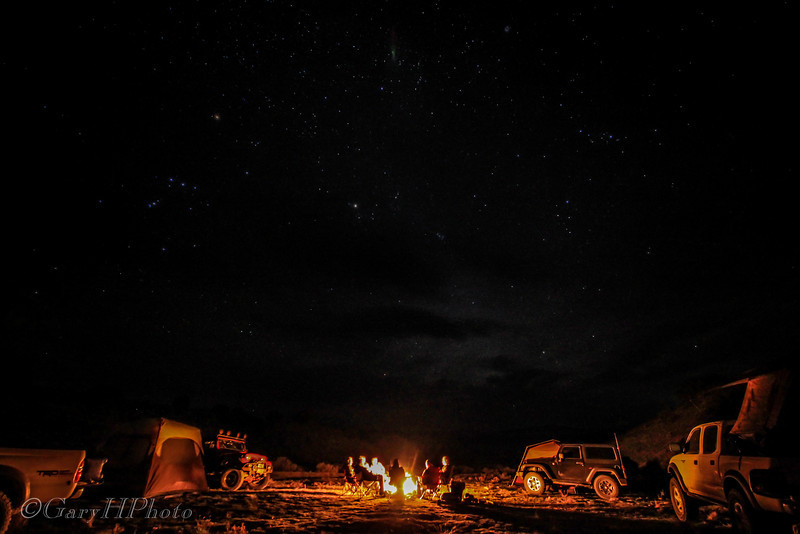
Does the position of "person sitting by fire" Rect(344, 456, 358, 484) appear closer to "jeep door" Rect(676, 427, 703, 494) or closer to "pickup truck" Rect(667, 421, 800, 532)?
"pickup truck" Rect(667, 421, 800, 532)

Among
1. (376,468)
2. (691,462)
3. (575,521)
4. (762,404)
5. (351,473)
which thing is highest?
(762,404)

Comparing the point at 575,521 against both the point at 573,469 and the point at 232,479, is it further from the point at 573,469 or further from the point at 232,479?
the point at 232,479

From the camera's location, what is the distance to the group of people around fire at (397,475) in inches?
498

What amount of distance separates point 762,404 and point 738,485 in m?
1.43

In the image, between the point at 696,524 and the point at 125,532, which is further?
the point at 696,524

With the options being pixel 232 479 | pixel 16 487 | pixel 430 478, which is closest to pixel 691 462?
pixel 430 478

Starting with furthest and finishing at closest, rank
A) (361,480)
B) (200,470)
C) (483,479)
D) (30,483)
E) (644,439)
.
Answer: (644,439) → (483,479) → (361,480) → (200,470) → (30,483)

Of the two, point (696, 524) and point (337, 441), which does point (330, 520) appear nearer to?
point (696, 524)

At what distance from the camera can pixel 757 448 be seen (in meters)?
A: 6.25

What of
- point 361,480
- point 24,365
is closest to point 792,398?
point 361,480

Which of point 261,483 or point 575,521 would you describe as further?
point 261,483

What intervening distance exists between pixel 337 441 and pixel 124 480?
3759 centimetres

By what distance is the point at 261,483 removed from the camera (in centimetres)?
1476

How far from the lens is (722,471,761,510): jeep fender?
6147mm
